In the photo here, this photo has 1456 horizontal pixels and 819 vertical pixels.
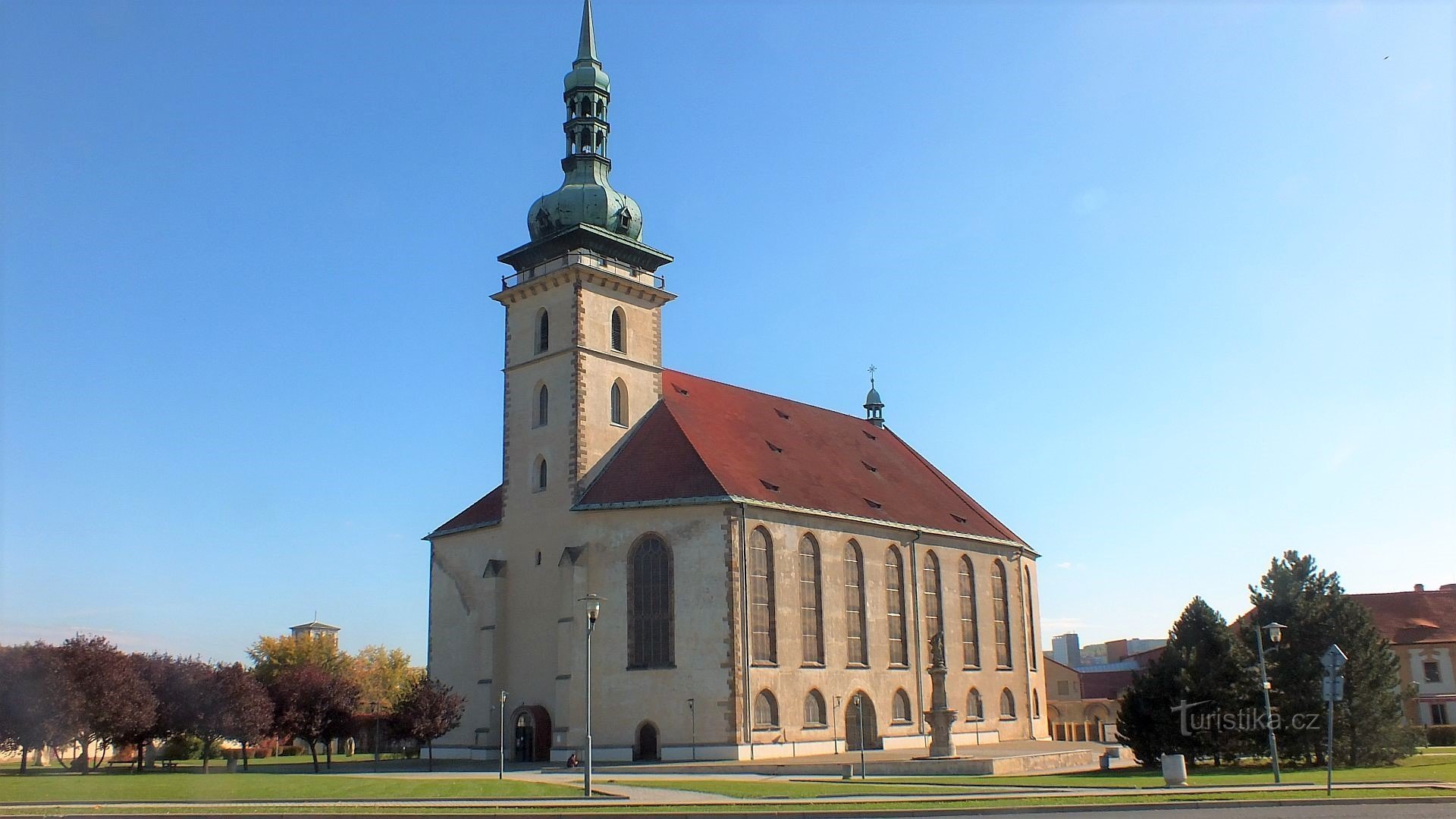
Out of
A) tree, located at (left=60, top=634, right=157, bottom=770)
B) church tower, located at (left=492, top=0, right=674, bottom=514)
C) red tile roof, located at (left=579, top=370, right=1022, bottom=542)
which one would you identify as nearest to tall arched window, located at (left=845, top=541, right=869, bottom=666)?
red tile roof, located at (left=579, top=370, right=1022, bottom=542)

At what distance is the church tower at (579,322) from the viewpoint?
1829 inches

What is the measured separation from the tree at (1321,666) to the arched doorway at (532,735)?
25.0m

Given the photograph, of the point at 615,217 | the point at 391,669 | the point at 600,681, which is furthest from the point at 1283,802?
the point at 391,669

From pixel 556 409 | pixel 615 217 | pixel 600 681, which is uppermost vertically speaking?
pixel 615 217

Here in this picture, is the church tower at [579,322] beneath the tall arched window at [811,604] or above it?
above

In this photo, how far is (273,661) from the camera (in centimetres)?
6888

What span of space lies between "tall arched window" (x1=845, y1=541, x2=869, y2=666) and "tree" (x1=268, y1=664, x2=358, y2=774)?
19.7m

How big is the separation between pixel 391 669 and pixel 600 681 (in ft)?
162

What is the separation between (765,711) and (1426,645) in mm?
41970

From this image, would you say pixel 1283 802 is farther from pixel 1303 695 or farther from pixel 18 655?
pixel 18 655

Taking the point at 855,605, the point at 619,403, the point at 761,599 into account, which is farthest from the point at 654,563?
the point at 855,605

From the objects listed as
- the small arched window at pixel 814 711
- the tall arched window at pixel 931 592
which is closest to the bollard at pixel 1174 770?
the small arched window at pixel 814 711

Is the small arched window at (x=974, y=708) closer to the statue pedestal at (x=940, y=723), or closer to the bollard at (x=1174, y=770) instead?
the statue pedestal at (x=940, y=723)

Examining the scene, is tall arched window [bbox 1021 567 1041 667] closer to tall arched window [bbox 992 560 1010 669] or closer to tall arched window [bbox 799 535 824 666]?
tall arched window [bbox 992 560 1010 669]
